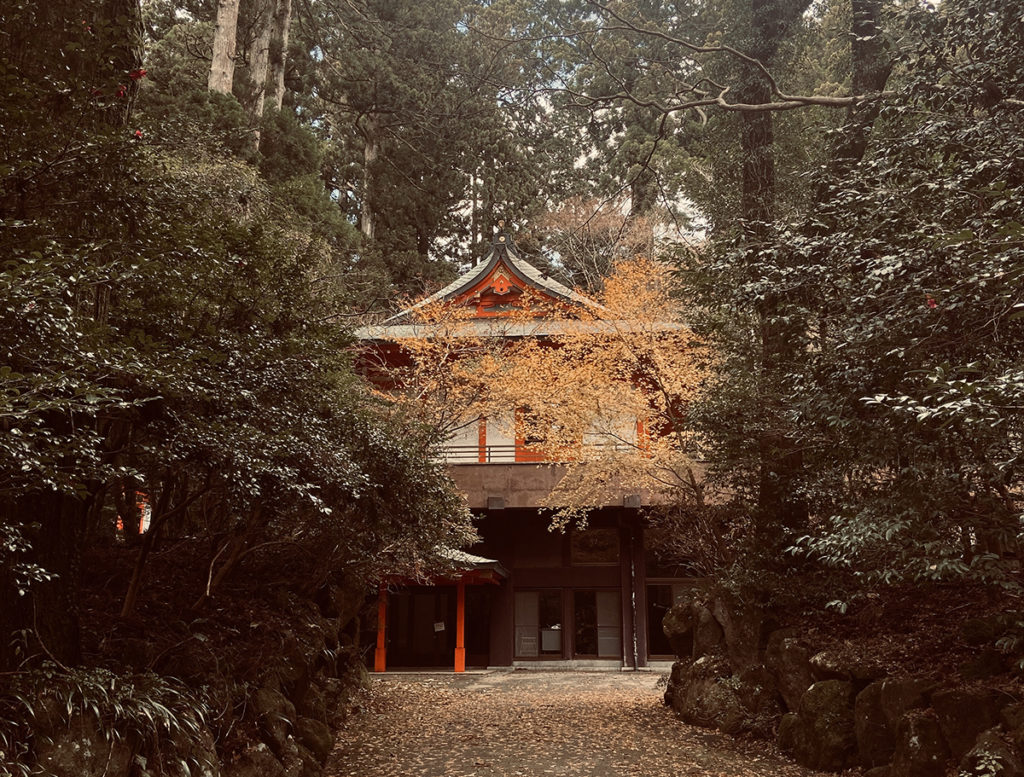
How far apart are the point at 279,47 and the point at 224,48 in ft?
17.5

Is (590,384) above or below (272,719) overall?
above

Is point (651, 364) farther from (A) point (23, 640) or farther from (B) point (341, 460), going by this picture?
(A) point (23, 640)

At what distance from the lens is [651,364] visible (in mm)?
14703

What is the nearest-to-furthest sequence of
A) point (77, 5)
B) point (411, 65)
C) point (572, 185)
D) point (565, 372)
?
point (77, 5) → point (565, 372) → point (411, 65) → point (572, 185)

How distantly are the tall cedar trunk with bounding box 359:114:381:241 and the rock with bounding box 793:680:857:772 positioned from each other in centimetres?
2501

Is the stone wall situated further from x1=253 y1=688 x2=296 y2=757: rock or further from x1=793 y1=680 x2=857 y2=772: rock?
x1=253 y1=688 x2=296 y2=757: rock

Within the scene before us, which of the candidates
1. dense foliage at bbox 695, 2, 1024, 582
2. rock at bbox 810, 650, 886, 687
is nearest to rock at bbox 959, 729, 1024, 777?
dense foliage at bbox 695, 2, 1024, 582

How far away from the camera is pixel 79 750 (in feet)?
16.7

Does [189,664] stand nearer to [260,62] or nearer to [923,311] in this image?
[923,311]

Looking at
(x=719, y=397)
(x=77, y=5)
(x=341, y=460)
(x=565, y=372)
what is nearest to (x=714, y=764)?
(x=719, y=397)

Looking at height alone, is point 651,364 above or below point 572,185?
below

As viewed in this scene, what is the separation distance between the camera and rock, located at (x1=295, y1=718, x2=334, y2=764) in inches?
334

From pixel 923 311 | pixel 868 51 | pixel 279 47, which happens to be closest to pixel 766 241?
pixel 923 311

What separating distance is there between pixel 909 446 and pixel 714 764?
4.54 meters
